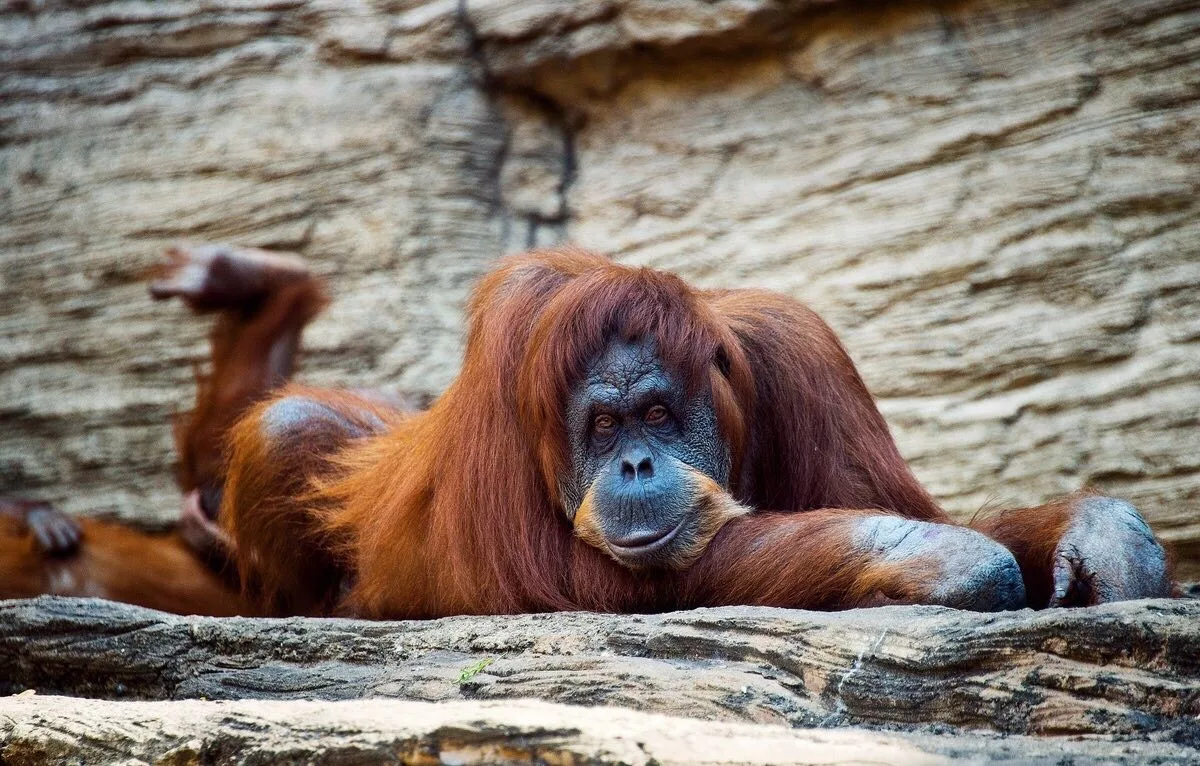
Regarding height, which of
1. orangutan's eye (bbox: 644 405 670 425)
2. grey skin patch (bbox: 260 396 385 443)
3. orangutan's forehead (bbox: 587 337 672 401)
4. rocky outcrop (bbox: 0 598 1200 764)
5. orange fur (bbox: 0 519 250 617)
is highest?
orangutan's forehead (bbox: 587 337 672 401)

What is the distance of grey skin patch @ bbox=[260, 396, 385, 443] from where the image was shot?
5.51 metres

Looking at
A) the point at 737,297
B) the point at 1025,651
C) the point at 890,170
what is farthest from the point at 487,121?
the point at 1025,651

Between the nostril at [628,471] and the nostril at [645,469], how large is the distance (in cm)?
2

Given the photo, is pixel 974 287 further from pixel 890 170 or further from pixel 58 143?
pixel 58 143

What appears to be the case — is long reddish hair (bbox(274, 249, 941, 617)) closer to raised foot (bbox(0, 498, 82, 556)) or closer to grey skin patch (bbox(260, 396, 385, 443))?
grey skin patch (bbox(260, 396, 385, 443))

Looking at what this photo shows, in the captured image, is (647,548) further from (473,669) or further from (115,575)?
(115,575)

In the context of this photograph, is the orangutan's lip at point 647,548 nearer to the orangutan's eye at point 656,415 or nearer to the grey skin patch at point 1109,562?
the orangutan's eye at point 656,415

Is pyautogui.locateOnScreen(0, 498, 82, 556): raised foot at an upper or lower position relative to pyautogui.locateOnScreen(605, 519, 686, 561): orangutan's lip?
lower

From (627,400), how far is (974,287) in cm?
307

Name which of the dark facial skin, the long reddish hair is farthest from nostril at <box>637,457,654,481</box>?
the long reddish hair

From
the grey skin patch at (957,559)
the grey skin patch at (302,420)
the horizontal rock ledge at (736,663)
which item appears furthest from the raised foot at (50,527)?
the grey skin patch at (957,559)

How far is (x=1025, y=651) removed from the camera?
317 cm

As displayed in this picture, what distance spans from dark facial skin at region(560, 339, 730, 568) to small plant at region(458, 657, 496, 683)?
592 mm

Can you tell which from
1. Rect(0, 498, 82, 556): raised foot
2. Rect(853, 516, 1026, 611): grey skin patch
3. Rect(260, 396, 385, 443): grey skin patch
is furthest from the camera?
Rect(0, 498, 82, 556): raised foot
